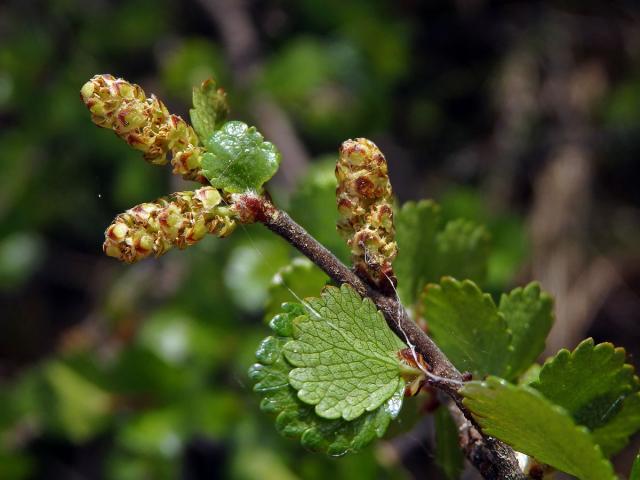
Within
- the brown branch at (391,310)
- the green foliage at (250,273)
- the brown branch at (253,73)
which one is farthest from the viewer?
the brown branch at (253,73)

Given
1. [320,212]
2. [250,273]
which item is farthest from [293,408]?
[250,273]

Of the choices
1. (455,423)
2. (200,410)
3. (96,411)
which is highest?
(455,423)

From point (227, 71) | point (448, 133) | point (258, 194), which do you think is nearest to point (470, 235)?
point (258, 194)

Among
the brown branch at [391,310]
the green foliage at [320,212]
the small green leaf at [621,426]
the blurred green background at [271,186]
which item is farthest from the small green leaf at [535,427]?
the blurred green background at [271,186]

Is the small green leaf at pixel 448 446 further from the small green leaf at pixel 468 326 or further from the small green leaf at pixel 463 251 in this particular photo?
the small green leaf at pixel 463 251

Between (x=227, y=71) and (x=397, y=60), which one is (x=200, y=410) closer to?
(x=227, y=71)
